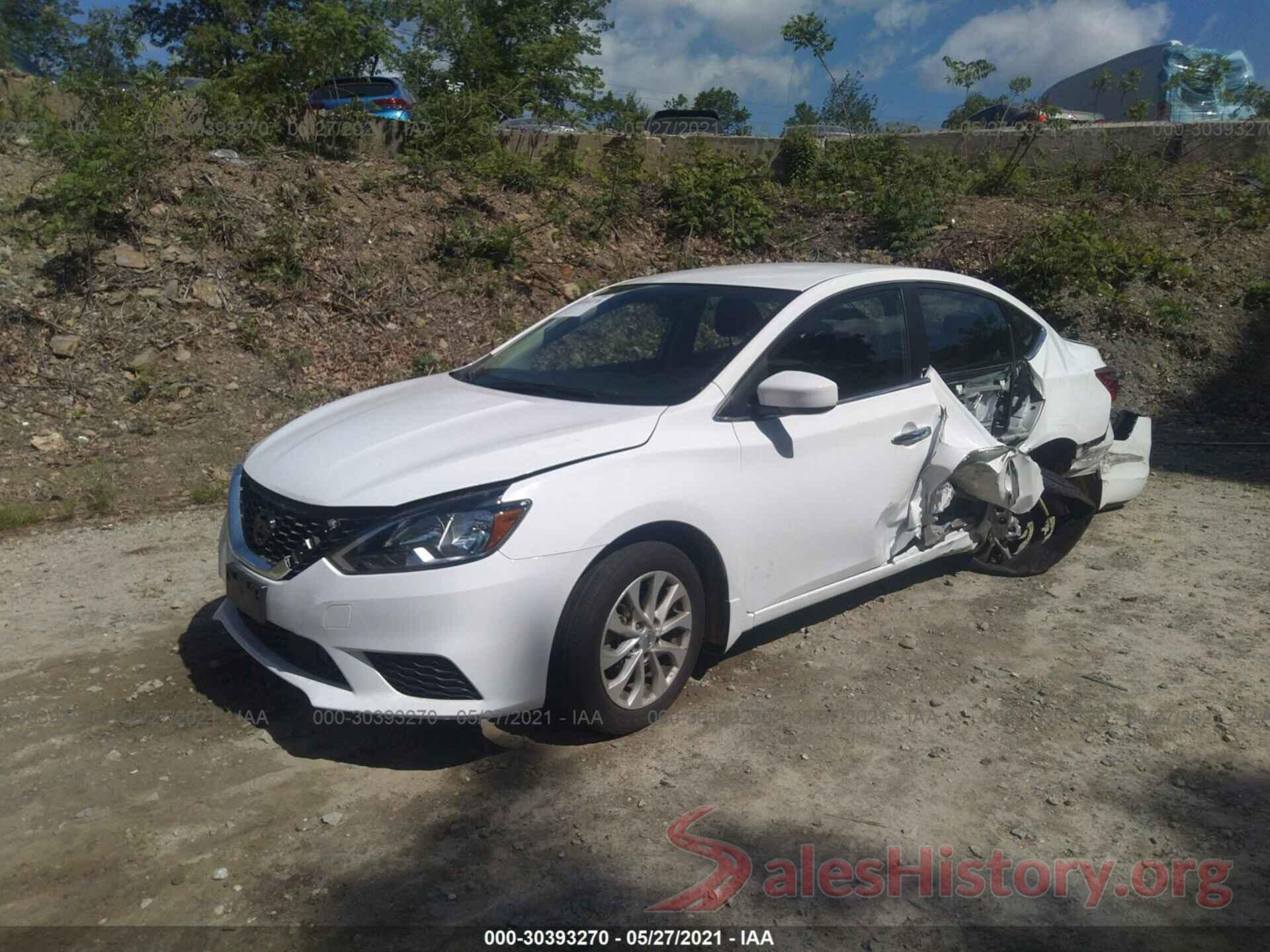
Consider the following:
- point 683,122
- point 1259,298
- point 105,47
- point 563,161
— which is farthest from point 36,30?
Result: point 1259,298

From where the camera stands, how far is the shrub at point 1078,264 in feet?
34.8

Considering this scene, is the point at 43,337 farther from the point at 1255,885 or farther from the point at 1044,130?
the point at 1044,130

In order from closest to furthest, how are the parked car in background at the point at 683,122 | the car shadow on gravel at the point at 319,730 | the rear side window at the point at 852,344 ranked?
the car shadow on gravel at the point at 319,730, the rear side window at the point at 852,344, the parked car in background at the point at 683,122

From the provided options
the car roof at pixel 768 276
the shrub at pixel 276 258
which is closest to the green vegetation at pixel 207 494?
the shrub at pixel 276 258

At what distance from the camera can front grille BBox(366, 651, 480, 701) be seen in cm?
332

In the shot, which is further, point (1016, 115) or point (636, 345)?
point (1016, 115)

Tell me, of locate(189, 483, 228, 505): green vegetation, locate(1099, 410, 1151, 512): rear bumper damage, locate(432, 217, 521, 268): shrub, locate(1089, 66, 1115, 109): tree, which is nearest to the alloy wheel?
locate(1099, 410, 1151, 512): rear bumper damage

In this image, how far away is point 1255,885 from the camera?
2.98 meters

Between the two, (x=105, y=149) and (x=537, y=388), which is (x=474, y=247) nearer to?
(x=105, y=149)

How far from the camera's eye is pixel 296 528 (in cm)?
354

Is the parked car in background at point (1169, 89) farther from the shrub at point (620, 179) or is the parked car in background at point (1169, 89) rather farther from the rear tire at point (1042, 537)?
the rear tire at point (1042, 537)

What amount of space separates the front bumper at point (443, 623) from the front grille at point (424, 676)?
0.05ft

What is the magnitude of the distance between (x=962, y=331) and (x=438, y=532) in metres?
3.04

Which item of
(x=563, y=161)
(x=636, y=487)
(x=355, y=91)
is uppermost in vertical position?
(x=355, y=91)
